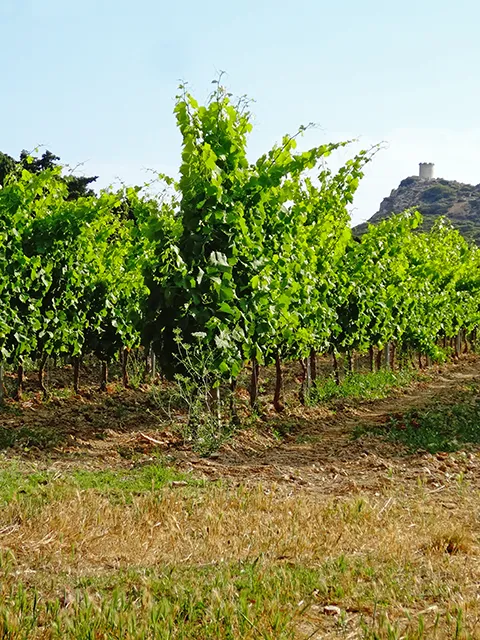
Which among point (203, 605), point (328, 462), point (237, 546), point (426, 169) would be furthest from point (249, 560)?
point (426, 169)

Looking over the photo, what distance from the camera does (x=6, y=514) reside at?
447cm

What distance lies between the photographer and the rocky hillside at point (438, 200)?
321ft

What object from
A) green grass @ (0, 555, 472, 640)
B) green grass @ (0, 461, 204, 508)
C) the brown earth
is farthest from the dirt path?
green grass @ (0, 555, 472, 640)

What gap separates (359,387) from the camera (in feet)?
49.1

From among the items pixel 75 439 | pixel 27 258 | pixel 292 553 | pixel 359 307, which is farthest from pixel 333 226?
pixel 292 553

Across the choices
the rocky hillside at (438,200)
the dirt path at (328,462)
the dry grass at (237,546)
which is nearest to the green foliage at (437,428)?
the dirt path at (328,462)

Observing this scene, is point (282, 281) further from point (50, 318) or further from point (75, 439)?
point (50, 318)

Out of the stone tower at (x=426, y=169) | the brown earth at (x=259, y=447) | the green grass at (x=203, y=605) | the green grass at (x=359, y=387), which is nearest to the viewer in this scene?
the green grass at (x=203, y=605)

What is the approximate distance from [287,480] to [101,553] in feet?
8.80

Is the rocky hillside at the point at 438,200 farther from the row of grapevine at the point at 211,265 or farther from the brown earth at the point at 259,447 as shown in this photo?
the brown earth at the point at 259,447

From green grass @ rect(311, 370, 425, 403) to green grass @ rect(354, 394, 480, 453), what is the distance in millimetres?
2027

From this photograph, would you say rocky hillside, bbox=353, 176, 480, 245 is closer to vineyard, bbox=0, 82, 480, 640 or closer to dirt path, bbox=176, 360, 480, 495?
vineyard, bbox=0, 82, 480, 640

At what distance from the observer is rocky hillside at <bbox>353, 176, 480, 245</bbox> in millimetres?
97812

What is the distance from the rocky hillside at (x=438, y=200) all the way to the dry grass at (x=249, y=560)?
80.8m
